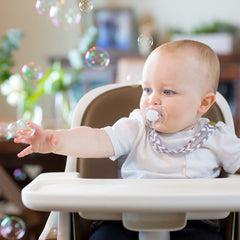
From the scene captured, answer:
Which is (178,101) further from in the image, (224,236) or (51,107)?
(51,107)

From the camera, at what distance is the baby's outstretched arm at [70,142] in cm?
81

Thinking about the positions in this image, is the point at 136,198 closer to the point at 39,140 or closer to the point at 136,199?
the point at 136,199

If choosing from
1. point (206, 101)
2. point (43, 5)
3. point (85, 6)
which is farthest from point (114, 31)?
point (206, 101)

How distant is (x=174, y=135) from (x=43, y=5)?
0.62m

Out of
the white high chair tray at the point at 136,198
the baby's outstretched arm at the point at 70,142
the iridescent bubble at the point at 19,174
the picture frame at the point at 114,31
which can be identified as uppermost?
the baby's outstretched arm at the point at 70,142

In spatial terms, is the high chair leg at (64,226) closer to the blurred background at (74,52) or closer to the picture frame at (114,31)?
the blurred background at (74,52)

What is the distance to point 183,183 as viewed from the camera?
0.82m

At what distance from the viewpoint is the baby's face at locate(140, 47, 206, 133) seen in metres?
0.95

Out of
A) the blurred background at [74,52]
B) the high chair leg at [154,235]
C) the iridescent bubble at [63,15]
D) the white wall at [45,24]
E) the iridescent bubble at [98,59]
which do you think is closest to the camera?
the high chair leg at [154,235]

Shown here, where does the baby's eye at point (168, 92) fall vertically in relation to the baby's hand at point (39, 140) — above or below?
above

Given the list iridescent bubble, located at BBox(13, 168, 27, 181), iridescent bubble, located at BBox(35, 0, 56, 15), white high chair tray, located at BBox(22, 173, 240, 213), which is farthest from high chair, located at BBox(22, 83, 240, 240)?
iridescent bubble, located at BBox(13, 168, 27, 181)

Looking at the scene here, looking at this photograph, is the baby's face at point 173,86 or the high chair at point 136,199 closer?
the high chair at point 136,199

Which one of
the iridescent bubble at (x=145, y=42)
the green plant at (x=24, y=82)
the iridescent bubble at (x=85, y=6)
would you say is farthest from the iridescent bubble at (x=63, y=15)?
the green plant at (x=24, y=82)

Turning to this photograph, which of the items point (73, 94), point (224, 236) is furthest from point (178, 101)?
point (73, 94)
